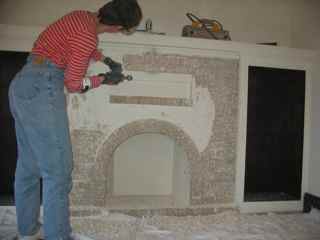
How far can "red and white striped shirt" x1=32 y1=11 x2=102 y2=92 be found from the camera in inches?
61.4

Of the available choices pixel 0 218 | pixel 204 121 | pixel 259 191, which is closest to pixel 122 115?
pixel 204 121

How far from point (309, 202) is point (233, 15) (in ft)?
6.24

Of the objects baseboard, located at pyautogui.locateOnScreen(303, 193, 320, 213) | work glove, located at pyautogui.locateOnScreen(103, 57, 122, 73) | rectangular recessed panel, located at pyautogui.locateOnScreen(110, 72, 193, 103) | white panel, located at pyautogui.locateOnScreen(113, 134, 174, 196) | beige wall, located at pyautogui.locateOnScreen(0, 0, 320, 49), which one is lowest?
baseboard, located at pyautogui.locateOnScreen(303, 193, 320, 213)

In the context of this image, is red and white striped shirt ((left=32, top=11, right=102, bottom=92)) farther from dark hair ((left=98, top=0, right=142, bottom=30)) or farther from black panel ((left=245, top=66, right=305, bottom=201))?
black panel ((left=245, top=66, right=305, bottom=201))

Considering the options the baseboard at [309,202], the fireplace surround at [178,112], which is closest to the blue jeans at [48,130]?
the fireplace surround at [178,112]

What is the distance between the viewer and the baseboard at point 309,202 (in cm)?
283

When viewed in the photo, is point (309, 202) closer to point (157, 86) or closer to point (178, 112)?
point (178, 112)

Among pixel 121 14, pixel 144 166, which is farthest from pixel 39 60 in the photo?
pixel 144 166

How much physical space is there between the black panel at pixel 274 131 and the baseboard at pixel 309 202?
0.07 meters

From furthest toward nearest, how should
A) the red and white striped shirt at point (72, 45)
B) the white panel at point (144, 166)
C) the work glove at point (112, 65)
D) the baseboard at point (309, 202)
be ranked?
the white panel at point (144, 166), the baseboard at point (309, 202), the work glove at point (112, 65), the red and white striped shirt at point (72, 45)

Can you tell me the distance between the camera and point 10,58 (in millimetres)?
2727

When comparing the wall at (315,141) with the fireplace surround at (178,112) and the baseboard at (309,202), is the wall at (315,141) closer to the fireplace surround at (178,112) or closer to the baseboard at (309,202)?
the baseboard at (309,202)

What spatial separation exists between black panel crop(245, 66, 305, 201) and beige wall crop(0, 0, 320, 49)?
1.41 ft

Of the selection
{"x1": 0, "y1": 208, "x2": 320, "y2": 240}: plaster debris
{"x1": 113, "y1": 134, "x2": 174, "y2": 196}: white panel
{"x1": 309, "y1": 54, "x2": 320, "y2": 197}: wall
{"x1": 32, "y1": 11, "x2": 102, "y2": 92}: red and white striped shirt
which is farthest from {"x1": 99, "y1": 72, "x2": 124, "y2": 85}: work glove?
{"x1": 309, "y1": 54, "x2": 320, "y2": 197}: wall
